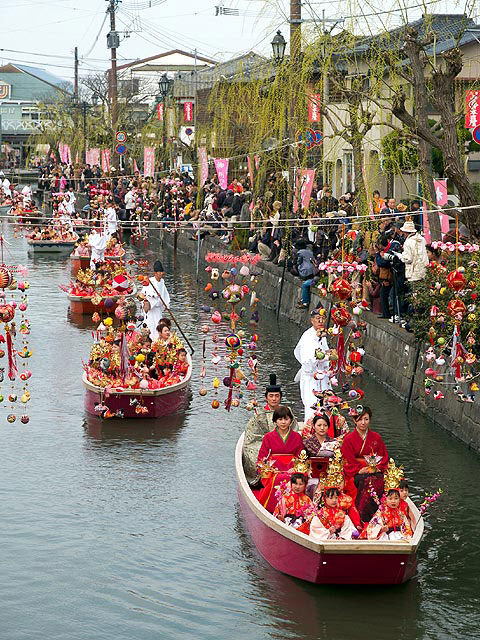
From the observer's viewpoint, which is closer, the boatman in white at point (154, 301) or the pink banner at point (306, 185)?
the boatman in white at point (154, 301)

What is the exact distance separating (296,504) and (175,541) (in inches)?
82.5

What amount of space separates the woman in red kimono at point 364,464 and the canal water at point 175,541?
952mm

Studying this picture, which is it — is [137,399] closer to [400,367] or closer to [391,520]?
[400,367]

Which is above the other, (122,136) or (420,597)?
(122,136)

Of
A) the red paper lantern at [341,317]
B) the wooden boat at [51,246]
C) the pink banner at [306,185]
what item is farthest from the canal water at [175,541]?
the wooden boat at [51,246]

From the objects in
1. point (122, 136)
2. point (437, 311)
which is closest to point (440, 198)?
point (437, 311)

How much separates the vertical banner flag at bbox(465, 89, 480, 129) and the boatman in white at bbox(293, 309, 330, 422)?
6.71 metres

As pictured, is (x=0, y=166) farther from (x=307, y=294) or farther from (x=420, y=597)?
(x=420, y=597)

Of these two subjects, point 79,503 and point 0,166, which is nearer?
point 79,503

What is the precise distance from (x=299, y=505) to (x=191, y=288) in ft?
68.7

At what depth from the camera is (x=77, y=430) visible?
18750mm

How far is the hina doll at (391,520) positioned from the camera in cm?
1209

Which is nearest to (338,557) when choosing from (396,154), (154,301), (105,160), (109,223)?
(154,301)

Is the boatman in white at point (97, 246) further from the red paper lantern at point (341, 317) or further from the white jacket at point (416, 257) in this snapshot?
the red paper lantern at point (341, 317)
